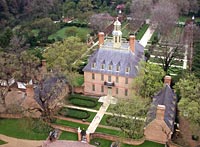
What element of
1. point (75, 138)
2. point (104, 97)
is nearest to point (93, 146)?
point (75, 138)

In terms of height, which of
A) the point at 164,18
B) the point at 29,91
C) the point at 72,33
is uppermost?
the point at 164,18

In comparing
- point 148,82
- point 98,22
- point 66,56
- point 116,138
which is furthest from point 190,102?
point 98,22

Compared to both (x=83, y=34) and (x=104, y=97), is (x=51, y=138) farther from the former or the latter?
(x=83, y=34)

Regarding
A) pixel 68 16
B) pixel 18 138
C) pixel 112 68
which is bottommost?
pixel 18 138

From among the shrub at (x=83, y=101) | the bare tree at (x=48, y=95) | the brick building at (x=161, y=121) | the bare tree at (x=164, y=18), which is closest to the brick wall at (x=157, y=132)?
the brick building at (x=161, y=121)

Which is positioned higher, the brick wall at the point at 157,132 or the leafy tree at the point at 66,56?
the leafy tree at the point at 66,56

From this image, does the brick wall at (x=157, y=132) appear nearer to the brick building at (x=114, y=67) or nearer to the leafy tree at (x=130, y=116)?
the leafy tree at (x=130, y=116)

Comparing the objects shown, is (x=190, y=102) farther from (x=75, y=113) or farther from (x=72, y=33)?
(x=72, y=33)
